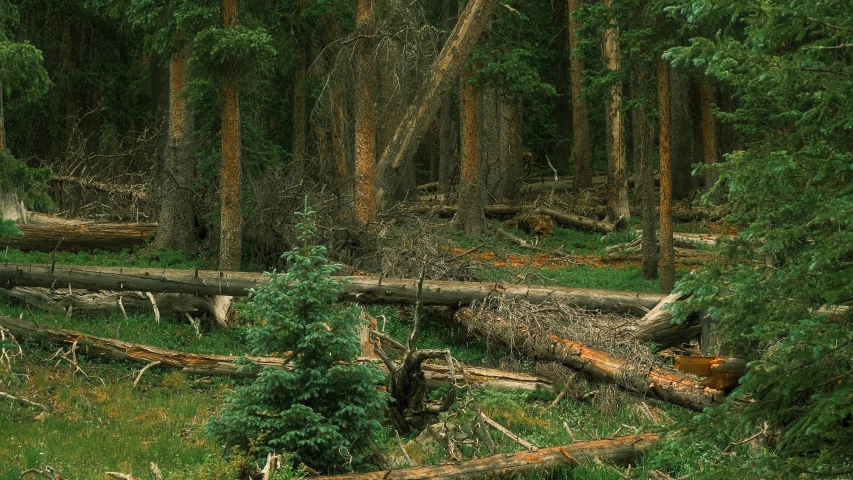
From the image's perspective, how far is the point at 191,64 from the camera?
1623cm

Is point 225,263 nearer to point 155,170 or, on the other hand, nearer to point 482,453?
point 155,170

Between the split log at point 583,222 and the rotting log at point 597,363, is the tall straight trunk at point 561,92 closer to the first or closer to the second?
the split log at point 583,222

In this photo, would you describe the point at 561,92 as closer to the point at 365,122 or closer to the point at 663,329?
the point at 365,122

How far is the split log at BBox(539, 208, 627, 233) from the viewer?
89.6 feet

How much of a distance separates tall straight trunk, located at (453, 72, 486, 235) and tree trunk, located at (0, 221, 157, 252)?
780 centimetres

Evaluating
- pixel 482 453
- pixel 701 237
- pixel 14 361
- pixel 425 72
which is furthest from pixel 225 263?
pixel 701 237

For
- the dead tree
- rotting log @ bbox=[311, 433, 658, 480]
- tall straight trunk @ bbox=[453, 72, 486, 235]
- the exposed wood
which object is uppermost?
tall straight trunk @ bbox=[453, 72, 486, 235]

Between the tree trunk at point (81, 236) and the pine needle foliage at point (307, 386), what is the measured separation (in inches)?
462

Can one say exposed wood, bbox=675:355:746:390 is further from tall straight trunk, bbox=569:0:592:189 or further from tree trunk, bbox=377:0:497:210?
tall straight trunk, bbox=569:0:592:189

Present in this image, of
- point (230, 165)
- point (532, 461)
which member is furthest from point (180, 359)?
point (532, 461)

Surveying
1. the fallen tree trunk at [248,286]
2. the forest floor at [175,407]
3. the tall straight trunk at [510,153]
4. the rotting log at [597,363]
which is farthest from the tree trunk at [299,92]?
the rotting log at [597,363]

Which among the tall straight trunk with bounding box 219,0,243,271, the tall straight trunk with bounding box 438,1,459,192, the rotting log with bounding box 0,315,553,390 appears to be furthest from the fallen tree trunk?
the tall straight trunk with bounding box 438,1,459,192

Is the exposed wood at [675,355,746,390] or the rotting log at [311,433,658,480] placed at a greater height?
the exposed wood at [675,355,746,390]

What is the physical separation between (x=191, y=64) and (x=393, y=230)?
493 centimetres
